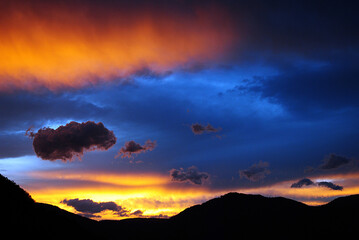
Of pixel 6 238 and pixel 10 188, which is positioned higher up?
pixel 10 188

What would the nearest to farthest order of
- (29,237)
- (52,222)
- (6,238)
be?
(6,238), (29,237), (52,222)

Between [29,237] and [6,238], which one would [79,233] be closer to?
[29,237]

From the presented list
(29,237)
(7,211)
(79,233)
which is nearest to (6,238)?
(29,237)

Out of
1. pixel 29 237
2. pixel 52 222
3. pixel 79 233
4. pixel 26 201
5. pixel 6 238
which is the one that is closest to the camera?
pixel 6 238

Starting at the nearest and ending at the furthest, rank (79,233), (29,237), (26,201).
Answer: (29,237) → (26,201) → (79,233)

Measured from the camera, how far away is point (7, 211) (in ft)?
194

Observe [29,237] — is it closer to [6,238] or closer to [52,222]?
[6,238]

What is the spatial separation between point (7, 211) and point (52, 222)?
16.9 metres

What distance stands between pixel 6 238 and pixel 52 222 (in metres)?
23.7

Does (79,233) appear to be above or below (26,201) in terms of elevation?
below

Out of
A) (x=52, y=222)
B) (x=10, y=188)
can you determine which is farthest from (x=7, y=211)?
(x=52, y=222)

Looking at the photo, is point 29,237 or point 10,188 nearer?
point 29,237

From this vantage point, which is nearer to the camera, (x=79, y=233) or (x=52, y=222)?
(x=52, y=222)

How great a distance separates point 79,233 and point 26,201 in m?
18.8
